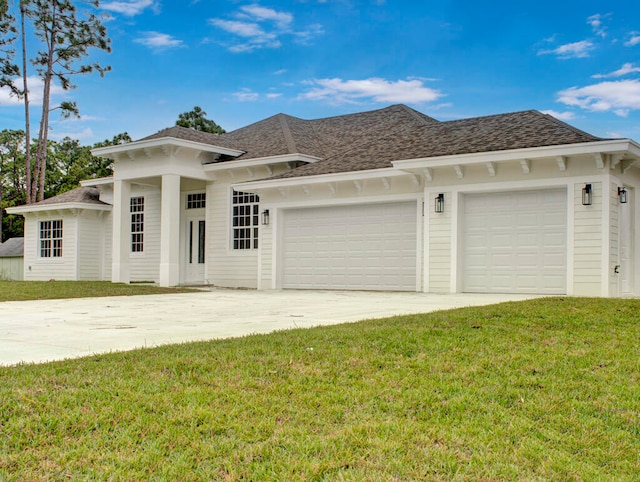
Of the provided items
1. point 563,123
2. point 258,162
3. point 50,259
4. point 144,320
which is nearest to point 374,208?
point 258,162

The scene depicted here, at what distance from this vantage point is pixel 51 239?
24594 mm

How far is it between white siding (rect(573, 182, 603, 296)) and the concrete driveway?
410 centimetres

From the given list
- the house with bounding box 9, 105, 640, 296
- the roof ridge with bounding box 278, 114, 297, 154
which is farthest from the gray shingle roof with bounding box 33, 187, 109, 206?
the roof ridge with bounding box 278, 114, 297, 154

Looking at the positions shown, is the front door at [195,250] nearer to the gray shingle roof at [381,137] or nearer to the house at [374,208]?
the house at [374,208]

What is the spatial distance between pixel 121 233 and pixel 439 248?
35.1 ft

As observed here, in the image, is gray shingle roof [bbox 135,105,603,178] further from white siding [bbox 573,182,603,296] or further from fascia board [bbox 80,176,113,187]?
fascia board [bbox 80,176,113,187]

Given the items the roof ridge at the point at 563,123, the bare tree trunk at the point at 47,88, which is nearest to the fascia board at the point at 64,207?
the bare tree trunk at the point at 47,88

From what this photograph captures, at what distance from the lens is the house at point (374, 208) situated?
1284cm

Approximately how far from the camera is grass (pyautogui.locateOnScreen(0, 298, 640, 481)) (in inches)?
115

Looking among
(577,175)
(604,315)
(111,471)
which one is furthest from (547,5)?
(111,471)

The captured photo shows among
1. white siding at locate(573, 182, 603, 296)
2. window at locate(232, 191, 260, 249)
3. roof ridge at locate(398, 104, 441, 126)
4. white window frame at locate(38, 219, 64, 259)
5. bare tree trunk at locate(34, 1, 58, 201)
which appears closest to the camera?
white siding at locate(573, 182, 603, 296)

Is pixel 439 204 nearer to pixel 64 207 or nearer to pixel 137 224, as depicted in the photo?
pixel 137 224

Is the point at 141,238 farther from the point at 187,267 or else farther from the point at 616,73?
the point at 616,73

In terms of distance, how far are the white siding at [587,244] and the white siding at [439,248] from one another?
272cm
